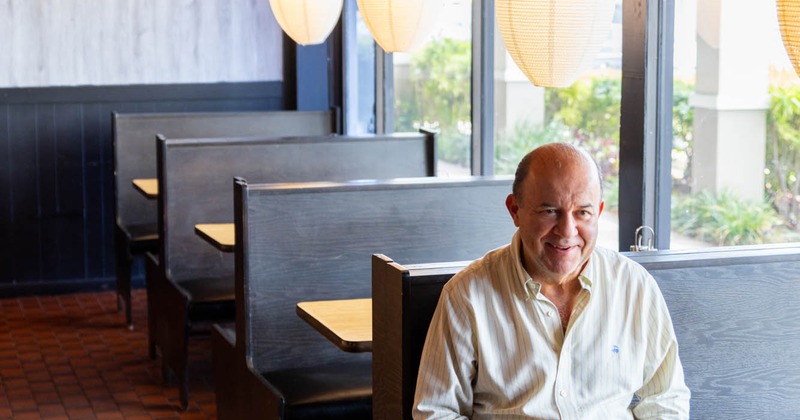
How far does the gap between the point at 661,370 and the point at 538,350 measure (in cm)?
28

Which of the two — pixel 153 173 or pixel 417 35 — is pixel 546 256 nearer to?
pixel 417 35

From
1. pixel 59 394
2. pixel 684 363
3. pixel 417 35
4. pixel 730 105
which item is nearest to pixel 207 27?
pixel 59 394

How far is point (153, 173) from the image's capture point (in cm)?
632

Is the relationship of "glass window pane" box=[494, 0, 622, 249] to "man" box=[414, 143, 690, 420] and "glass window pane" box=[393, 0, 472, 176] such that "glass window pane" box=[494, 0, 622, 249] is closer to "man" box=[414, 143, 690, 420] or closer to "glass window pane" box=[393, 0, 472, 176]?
"glass window pane" box=[393, 0, 472, 176]

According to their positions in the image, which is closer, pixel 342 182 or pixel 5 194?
pixel 342 182

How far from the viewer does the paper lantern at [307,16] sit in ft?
15.0

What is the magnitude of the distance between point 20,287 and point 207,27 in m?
1.96

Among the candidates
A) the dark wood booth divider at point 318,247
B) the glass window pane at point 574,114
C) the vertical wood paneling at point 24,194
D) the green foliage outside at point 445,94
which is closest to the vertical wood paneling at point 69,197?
the vertical wood paneling at point 24,194

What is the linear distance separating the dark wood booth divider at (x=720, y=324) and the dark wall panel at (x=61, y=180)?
4.65 meters

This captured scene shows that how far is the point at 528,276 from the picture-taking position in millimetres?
2281

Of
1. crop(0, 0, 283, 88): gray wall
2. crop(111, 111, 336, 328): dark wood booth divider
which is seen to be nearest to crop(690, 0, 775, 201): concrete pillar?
crop(111, 111, 336, 328): dark wood booth divider

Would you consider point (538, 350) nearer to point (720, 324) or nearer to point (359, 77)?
point (720, 324)

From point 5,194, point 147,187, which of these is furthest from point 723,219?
point 5,194

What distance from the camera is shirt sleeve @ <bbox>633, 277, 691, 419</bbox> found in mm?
2328
